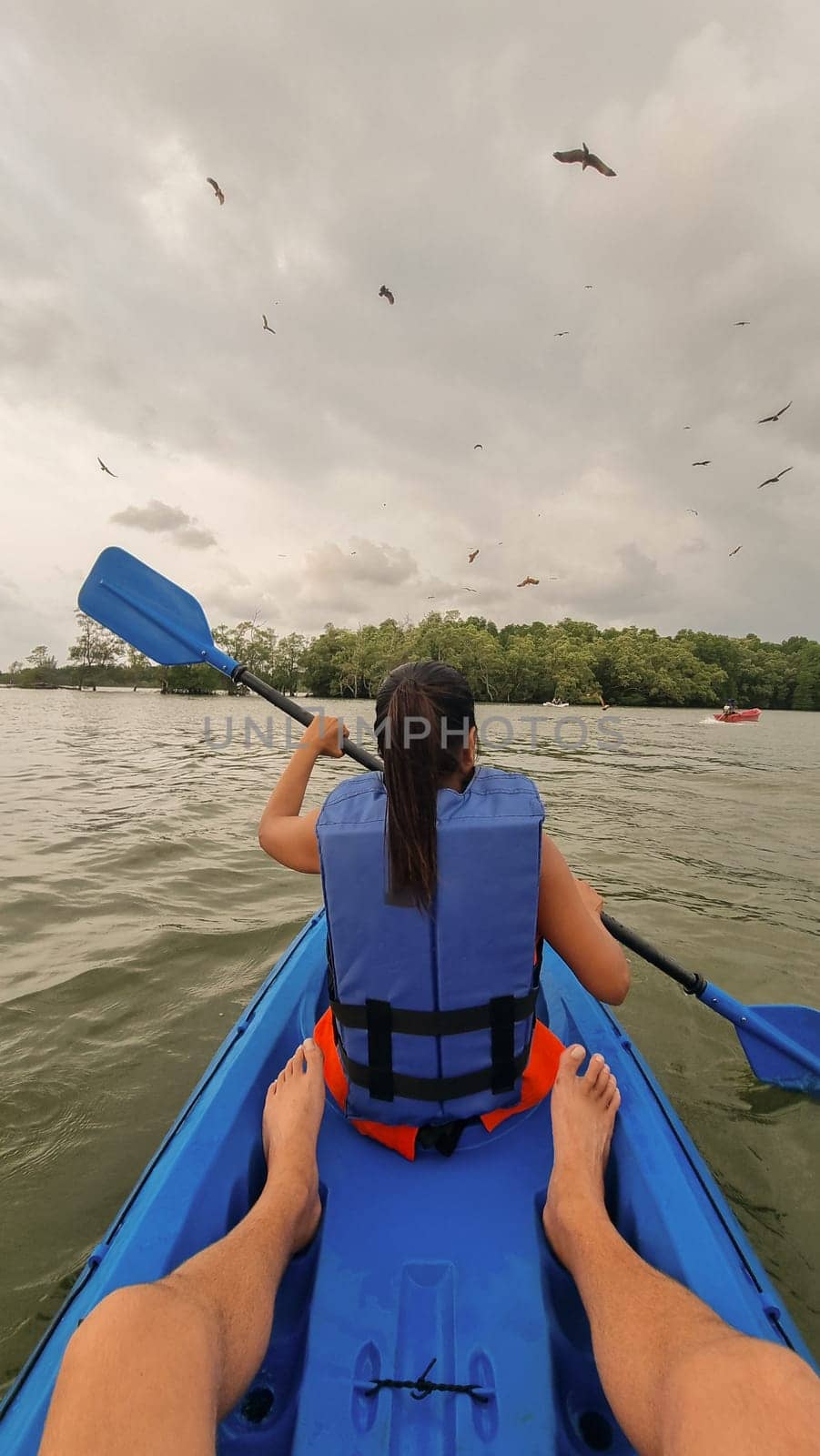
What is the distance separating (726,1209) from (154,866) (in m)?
5.19

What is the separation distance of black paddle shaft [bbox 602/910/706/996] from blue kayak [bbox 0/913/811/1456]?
31.6 inches

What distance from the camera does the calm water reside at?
2.21 meters

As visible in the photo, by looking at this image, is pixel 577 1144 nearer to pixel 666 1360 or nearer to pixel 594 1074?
pixel 594 1074

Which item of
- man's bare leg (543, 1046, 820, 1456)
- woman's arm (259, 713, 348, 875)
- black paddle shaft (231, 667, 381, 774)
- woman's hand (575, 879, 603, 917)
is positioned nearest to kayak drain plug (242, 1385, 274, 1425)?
man's bare leg (543, 1046, 820, 1456)

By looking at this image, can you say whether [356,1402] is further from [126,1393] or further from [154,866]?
[154,866]

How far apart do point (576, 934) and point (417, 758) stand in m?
0.65

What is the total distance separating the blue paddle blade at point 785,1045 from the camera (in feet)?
9.18

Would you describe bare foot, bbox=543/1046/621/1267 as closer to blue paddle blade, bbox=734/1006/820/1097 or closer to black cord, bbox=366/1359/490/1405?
black cord, bbox=366/1359/490/1405

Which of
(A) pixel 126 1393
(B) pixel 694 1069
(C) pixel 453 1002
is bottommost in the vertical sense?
(B) pixel 694 1069

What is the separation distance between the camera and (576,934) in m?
1.67

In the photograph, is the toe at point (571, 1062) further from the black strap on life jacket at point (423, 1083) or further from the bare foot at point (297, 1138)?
the bare foot at point (297, 1138)

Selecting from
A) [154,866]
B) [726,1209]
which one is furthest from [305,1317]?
[154,866]

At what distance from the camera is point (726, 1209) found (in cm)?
160

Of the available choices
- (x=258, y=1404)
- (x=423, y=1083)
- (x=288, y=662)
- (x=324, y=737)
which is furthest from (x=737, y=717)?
(x=288, y=662)
